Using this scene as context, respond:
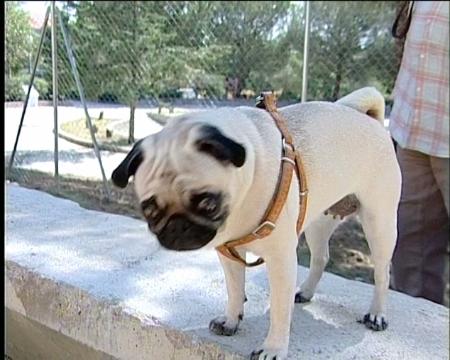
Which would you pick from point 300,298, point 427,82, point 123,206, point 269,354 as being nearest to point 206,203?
point 269,354

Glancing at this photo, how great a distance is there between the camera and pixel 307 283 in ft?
5.32

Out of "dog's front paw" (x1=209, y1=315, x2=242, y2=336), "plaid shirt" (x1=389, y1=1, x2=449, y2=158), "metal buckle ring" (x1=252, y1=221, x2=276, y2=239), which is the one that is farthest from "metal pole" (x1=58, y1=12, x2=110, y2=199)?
"metal buckle ring" (x1=252, y1=221, x2=276, y2=239)

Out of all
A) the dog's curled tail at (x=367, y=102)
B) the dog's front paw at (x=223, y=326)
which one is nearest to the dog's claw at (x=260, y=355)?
the dog's front paw at (x=223, y=326)

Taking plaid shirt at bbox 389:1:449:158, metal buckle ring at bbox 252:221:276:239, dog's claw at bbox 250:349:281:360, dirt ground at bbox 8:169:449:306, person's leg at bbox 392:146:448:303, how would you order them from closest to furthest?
1. metal buckle ring at bbox 252:221:276:239
2. dog's claw at bbox 250:349:281:360
3. plaid shirt at bbox 389:1:449:158
4. person's leg at bbox 392:146:448:303
5. dirt ground at bbox 8:169:449:306

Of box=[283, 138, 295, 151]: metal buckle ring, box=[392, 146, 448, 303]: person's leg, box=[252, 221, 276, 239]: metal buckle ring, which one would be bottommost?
box=[392, 146, 448, 303]: person's leg

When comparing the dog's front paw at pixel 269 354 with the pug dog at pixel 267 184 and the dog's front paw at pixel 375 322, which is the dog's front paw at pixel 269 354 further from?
the dog's front paw at pixel 375 322

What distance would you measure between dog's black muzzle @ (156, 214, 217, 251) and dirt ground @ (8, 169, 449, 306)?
6.18ft

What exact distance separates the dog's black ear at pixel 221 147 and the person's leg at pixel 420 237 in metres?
1.33

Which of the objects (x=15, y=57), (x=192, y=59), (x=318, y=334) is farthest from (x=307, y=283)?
(x=192, y=59)

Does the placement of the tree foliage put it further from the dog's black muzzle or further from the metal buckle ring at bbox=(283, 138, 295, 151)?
the dog's black muzzle

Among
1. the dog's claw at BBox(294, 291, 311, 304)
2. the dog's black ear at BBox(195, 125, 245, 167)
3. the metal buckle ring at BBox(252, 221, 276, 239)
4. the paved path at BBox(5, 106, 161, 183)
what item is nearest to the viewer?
the dog's black ear at BBox(195, 125, 245, 167)

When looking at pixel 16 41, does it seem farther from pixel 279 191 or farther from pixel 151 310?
pixel 279 191

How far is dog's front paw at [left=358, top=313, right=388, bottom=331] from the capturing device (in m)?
1.47

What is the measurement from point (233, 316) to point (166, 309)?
0.19 meters
